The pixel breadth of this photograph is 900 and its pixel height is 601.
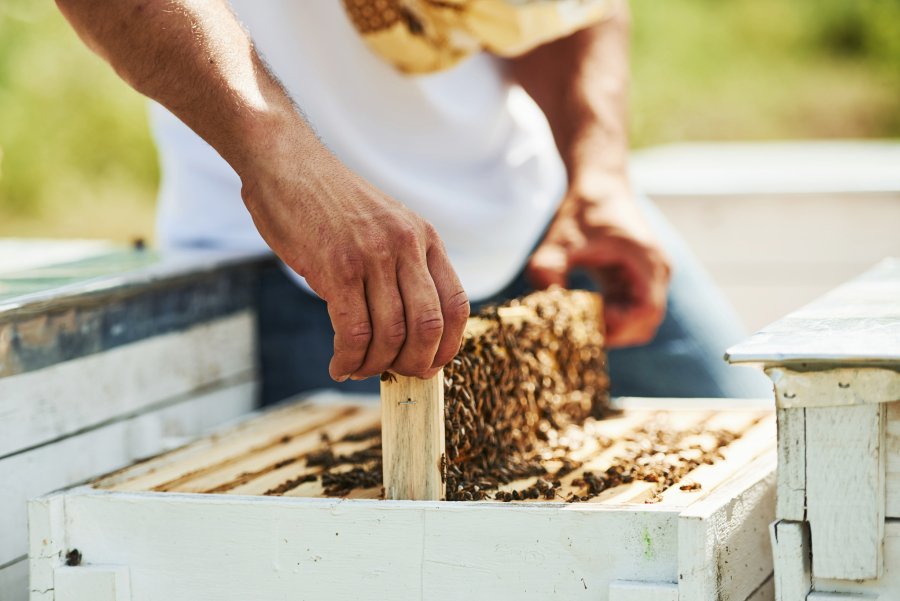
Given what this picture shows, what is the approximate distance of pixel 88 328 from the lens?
5.20 feet

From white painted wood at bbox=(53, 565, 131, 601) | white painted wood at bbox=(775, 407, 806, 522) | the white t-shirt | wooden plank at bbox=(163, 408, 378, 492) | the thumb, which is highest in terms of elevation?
the white t-shirt

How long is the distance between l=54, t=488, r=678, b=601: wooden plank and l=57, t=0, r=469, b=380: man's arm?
159 mm

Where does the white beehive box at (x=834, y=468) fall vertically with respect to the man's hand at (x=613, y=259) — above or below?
below

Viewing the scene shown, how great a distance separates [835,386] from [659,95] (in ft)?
20.5

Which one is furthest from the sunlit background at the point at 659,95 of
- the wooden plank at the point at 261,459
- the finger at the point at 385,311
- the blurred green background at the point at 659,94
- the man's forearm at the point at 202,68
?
the finger at the point at 385,311

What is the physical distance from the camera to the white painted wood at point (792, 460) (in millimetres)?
1113

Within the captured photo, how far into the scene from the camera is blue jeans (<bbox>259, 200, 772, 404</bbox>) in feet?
6.86

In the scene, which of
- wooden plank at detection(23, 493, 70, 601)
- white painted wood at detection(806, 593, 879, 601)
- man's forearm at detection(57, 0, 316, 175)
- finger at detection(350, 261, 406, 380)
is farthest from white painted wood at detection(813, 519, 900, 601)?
wooden plank at detection(23, 493, 70, 601)

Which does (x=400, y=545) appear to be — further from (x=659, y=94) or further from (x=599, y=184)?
(x=659, y=94)

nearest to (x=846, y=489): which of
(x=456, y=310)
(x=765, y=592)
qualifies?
(x=765, y=592)

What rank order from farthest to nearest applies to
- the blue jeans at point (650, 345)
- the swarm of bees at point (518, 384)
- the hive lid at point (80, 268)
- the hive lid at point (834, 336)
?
the blue jeans at point (650, 345), the hive lid at point (80, 268), the swarm of bees at point (518, 384), the hive lid at point (834, 336)

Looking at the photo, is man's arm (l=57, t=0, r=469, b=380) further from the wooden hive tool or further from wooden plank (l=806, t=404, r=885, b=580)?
wooden plank (l=806, t=404, r=885, b=580)

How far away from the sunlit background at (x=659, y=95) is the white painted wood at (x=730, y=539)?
4.62m

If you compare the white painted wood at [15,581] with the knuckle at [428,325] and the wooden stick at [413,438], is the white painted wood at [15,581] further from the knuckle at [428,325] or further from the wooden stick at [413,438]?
the knuckle at [428,325]
